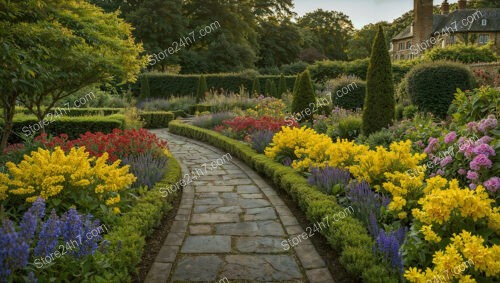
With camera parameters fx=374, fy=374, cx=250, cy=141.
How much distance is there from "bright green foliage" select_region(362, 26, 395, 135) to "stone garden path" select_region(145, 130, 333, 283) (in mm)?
2940

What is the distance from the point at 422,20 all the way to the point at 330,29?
65.4ft

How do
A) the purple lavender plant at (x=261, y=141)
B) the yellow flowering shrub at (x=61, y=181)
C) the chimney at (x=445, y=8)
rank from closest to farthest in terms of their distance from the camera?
the yellow flowering shrub at (x=61, y=181), the purple lavender plant at (x=261, y=141), the chimney at (x=445, y=8)

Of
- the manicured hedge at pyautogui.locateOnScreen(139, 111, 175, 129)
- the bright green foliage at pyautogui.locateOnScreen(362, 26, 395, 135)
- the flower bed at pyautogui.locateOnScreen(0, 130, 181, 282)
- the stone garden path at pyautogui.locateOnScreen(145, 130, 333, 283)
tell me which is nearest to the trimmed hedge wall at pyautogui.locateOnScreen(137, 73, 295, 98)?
the manicured hedge at pyautogui.locateOnScreen(139, 111, 175, 129)

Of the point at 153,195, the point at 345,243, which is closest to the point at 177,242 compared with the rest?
the point at 153,195

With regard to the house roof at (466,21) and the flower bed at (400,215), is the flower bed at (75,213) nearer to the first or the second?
the flower bed at (400,215)

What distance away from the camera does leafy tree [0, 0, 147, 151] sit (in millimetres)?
3830

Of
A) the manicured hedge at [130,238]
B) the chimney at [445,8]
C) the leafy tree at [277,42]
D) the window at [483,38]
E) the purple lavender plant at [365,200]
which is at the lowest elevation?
the purple lavender plant at [365,200]

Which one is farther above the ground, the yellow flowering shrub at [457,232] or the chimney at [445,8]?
the chimney at [445,8]

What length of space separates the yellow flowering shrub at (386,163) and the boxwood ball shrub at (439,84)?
6.72 meters

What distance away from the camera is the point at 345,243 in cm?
334

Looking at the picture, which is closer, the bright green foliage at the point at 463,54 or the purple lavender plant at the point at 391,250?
the purple lavender plant at the point at 391,250

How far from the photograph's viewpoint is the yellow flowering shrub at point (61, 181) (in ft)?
11.3

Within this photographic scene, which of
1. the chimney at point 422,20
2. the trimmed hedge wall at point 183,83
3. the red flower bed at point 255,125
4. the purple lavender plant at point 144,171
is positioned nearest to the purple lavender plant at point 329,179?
the purple lavender plant at point 144,171

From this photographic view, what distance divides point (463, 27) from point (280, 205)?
42379 mm
